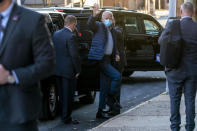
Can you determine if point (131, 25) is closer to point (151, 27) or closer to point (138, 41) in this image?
point (138, 41)

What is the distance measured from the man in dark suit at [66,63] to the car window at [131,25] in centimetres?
570

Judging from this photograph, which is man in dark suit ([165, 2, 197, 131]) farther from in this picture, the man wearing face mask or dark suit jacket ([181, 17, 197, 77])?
the man wearing face mask

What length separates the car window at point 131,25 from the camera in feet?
46.5

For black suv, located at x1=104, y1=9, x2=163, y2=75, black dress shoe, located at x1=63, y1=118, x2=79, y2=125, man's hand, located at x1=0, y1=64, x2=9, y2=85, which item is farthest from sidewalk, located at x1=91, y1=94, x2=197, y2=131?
black suv, located at x1=104, y1=9, x2=163, y2=75

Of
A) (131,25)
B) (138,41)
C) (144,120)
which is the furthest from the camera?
(131,25)

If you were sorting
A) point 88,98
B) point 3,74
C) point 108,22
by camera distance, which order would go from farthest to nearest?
point 88,98 < point 108,22 < point 3,74

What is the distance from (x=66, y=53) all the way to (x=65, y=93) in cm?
68

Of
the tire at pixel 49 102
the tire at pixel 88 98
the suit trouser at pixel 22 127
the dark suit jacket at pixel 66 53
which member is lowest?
the tire at pixel 88 98

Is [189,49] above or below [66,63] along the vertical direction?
above

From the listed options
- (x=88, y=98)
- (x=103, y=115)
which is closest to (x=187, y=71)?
(x=103, y=115)

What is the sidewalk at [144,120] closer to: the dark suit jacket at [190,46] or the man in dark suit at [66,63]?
the man in dark suit at [66,63]

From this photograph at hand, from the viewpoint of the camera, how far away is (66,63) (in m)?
8.49

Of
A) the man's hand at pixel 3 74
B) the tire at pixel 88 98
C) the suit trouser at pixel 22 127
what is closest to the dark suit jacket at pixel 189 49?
the suit trouser at pixel 22 127

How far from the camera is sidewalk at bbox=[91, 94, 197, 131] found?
304 inches
